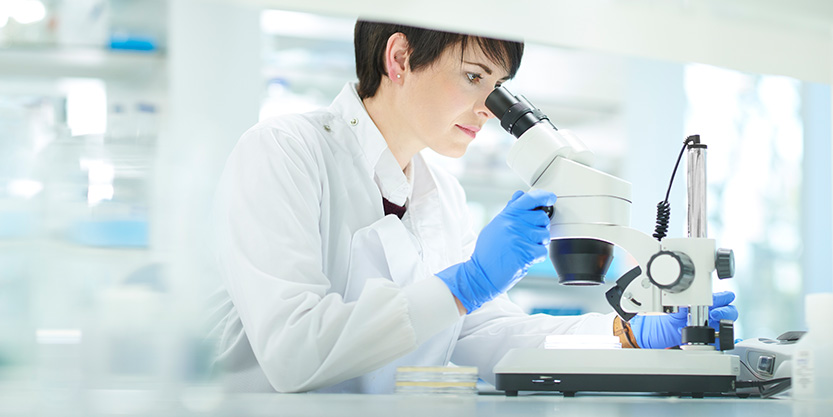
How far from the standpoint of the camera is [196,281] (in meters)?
0.76

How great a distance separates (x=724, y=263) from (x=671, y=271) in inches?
3.7

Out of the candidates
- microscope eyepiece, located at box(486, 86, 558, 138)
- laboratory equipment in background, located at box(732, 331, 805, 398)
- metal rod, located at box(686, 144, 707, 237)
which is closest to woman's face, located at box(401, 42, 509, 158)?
microscope eyepiece, located at box(486, 86, 558, 138)

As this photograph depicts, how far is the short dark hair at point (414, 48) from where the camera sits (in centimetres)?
163

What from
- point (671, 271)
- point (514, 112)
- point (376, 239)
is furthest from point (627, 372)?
point (376, 239)

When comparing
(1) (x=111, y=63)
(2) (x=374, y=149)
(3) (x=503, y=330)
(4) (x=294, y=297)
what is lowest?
(3) (x=503, y=330)

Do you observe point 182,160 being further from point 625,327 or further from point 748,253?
point 748,253

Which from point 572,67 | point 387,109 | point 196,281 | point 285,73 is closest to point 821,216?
point 572,67

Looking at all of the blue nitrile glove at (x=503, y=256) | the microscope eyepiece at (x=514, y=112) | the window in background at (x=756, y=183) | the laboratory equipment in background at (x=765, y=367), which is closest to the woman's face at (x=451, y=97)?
the microscope eyepiece at (x=514, y=112)

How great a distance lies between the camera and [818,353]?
3.66ft

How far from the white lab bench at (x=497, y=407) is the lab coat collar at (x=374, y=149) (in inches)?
28.3

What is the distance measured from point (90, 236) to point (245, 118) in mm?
1807

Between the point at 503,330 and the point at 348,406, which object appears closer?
the point at 348,406

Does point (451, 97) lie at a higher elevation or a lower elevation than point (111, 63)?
lower

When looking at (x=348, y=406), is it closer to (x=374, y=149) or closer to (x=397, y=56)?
(x=374, y=149)
